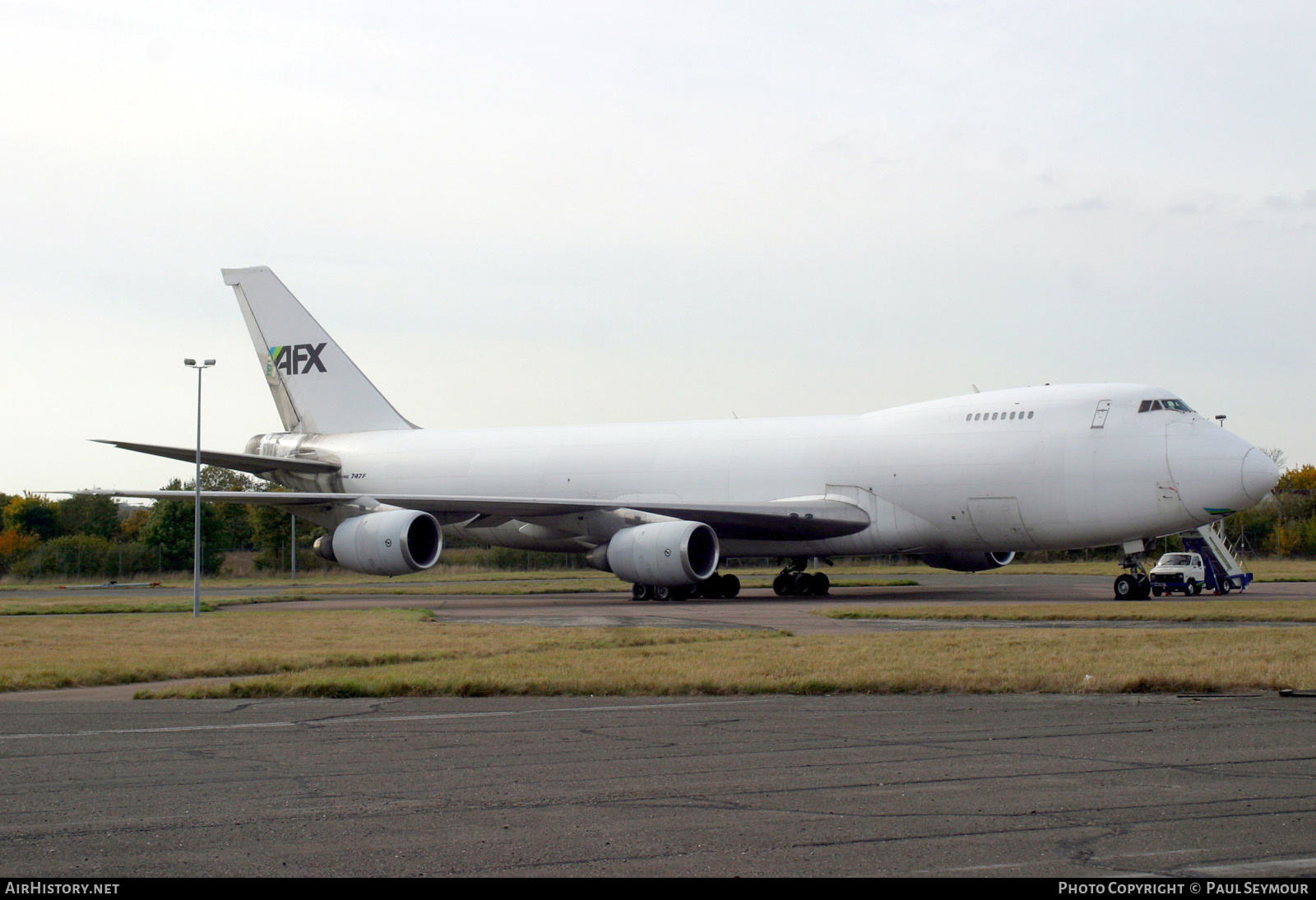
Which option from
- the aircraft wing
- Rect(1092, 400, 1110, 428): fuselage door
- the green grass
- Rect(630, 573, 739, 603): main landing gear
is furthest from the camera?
Rect(630, 573, 739, 603): main landing gear

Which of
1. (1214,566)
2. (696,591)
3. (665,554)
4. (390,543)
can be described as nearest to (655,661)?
(665,554)

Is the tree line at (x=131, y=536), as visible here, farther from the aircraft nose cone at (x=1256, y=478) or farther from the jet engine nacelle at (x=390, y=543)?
the aircraft nose cone at (x=1256, y=478)

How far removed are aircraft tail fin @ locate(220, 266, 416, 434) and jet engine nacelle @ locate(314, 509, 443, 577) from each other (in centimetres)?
904

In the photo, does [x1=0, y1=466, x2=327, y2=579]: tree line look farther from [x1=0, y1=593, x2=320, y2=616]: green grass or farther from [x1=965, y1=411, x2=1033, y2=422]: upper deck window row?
[x1=965, y1=411, x2=1033, y2=422]: upper deck window row

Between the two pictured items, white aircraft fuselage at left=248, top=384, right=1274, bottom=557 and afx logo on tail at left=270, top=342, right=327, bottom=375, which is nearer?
white aircraft fuselage at left=248, top=384, right=1274, bottom=557

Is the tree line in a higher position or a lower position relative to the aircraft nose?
lower

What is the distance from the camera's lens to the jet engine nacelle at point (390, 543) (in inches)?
1176

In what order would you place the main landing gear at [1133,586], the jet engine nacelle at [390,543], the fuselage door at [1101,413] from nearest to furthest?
the main landing gear at [1133,586] < the fuselage door at [1101,413] < the jet engine nacelle at [390,543]

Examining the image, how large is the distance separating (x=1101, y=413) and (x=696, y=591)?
10.5 metres

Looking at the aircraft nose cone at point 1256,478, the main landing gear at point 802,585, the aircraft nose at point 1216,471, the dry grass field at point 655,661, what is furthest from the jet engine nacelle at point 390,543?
the aircraft nose cone at point 1256,478

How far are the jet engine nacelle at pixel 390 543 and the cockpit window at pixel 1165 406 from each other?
51.3 feet

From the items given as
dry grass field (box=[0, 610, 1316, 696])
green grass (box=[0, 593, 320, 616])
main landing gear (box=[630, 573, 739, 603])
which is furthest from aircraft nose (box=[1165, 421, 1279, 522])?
green grass (box=[0, 593, 320, 616])

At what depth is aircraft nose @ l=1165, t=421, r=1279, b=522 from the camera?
973 inches

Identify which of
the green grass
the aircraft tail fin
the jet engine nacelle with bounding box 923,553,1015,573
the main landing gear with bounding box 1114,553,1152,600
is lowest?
the green grass
